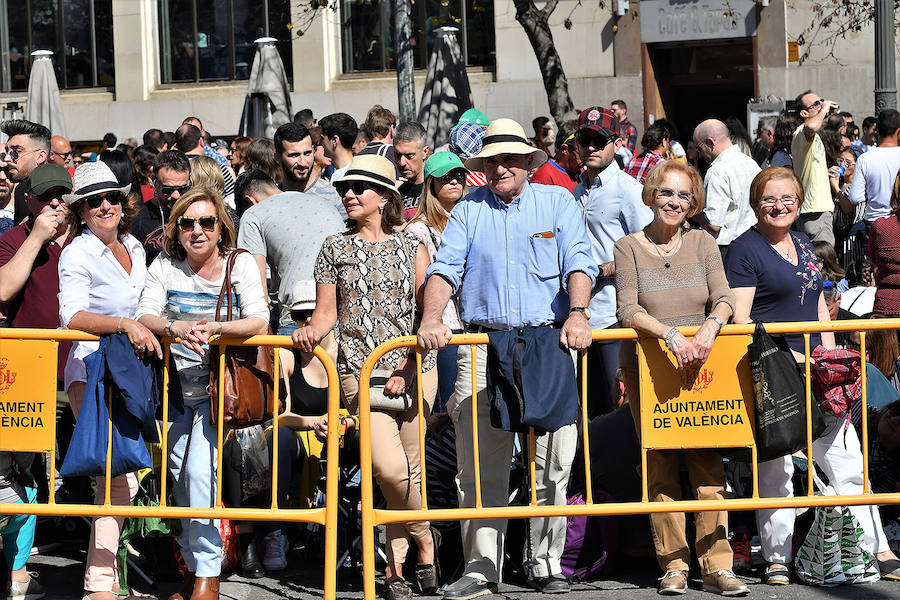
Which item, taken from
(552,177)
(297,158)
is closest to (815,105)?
(552,177)

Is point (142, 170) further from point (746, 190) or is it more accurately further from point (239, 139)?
point (746, 190)

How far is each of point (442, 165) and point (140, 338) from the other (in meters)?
2.42

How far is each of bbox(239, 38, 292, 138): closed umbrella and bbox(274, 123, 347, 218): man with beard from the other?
6.08 metres

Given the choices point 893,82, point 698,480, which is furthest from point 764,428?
point 893,82

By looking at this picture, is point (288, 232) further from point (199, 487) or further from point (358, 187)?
point (199, 487)

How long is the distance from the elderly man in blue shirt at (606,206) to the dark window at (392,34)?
586 inches

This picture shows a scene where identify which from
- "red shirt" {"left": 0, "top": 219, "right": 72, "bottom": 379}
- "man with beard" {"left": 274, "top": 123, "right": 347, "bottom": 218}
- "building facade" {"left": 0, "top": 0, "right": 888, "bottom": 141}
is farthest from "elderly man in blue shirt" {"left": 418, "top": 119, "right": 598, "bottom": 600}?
"building facade" {"left": 0, "top": 0, "right": 888, "bottom": 141}

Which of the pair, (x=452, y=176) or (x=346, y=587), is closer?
(x=346, y=587)

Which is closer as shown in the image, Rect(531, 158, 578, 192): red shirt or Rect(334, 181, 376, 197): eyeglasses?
Rect(334, 181, 376, 197): eyeglasses

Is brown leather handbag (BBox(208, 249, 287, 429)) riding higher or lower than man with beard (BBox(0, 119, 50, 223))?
lower

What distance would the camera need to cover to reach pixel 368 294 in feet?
20.1

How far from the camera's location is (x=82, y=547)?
7.42m

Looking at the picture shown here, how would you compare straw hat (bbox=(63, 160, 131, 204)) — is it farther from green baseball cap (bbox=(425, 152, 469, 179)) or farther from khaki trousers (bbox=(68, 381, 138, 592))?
green baseball cap (bbox=(425, 152, 469, 179))

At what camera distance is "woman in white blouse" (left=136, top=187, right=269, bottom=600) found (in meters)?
5.93
